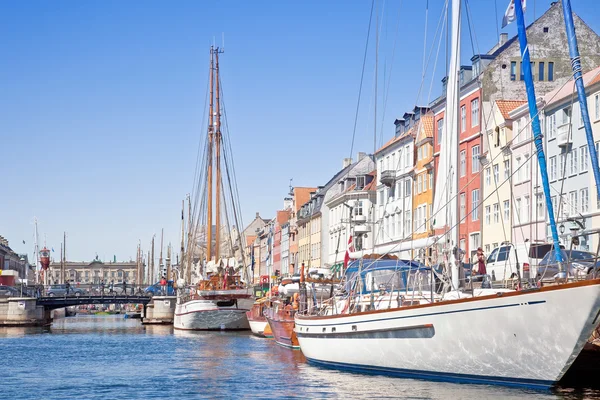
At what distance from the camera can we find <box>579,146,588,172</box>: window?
6158cm

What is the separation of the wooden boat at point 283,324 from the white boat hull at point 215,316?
22.5 metres

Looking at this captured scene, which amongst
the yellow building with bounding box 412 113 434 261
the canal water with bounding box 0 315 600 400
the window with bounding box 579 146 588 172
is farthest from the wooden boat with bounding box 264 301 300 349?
the yellow building with bounding box 412 113 434 261

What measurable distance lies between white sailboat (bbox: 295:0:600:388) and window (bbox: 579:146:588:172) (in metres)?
27.9

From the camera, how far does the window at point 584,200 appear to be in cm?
6103

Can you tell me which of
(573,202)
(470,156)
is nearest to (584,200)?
(573,202)

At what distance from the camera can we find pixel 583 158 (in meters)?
62.1

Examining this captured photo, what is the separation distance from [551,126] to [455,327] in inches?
1619

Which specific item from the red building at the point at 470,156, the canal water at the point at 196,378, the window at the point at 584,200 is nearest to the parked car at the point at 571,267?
the canal water at the point at 196,378

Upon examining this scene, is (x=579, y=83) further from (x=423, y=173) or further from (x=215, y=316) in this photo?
(x=215, y=316)

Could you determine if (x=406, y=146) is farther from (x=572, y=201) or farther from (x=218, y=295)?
(x=572, y=201)

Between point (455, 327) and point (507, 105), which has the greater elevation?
point (507, 105)

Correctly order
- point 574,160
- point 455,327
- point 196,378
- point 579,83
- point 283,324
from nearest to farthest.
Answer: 1. point 579,83
2. point 455,327
3. point 196,378
4. point 283,324
5. point 574,160

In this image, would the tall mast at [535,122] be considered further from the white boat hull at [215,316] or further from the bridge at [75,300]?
the bridge at [75,300]

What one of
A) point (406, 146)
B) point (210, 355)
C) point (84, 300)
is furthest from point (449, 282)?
point (84, 300)
